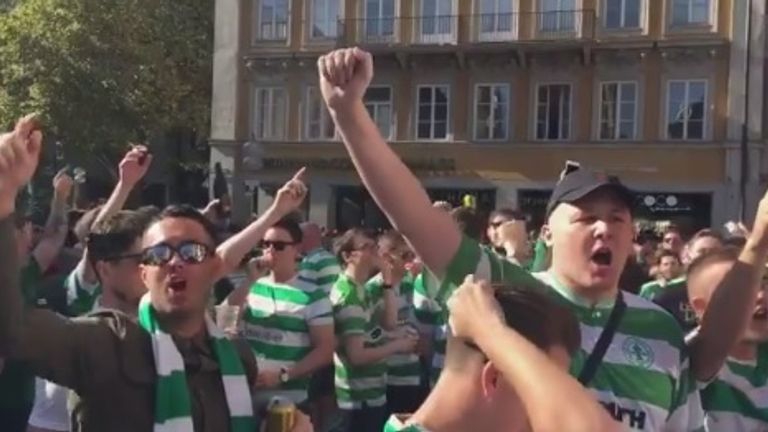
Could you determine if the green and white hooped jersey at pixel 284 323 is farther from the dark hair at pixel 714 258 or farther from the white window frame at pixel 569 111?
the white window frame at pixel 569 111

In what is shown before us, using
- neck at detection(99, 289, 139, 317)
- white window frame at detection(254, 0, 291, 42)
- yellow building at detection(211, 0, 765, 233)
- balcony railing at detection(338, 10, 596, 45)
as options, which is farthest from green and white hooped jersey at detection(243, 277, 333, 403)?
white window frame at detection(254, 0, 291, 42)

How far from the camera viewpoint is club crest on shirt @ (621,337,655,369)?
11.7ft

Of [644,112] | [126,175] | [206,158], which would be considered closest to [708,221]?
[644,112]

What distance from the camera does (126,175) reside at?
17.8ft

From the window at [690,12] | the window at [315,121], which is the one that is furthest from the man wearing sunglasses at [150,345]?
the window at [315,121]

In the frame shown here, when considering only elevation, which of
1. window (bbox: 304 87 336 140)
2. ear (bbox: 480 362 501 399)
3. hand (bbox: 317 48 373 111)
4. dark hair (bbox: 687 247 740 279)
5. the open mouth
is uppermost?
window (bbox: 304 87 336 140)

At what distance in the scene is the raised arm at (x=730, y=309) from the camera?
389cm

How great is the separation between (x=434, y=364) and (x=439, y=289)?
4626 millimetres

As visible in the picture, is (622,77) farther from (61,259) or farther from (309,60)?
(61,259)

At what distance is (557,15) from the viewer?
105ft

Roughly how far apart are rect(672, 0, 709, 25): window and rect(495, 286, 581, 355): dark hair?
2946 cm

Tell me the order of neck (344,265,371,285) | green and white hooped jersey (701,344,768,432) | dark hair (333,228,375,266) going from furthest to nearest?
dark hair (333,228,375,266) < neck (344,265,371,285) < green and white hooped jersey (701,344,768,432)

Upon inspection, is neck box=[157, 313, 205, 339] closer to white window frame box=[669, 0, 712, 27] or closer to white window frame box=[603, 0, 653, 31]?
white window frame box=[669, 0, 712, 27]

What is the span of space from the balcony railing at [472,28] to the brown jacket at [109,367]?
28717 millimetres
